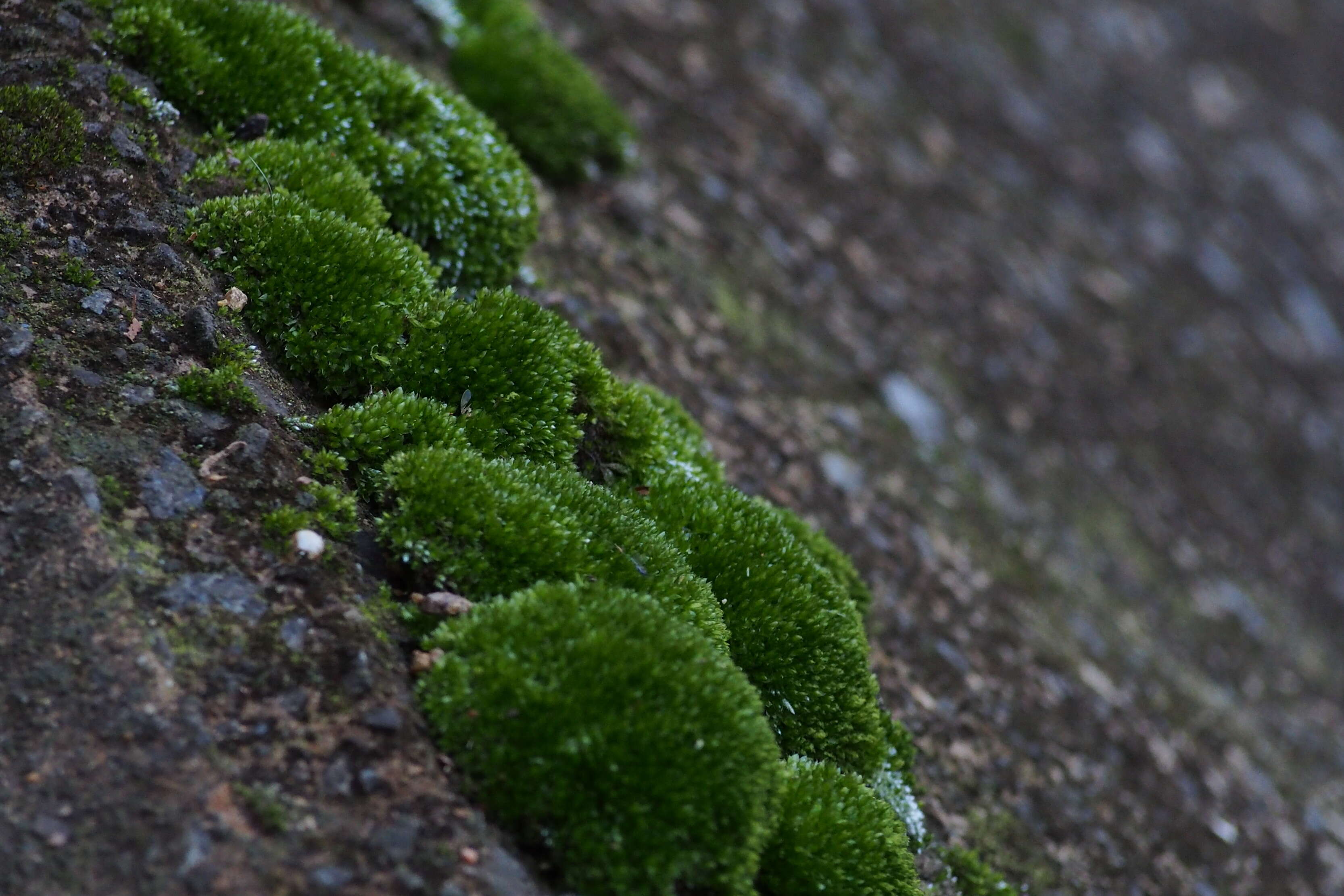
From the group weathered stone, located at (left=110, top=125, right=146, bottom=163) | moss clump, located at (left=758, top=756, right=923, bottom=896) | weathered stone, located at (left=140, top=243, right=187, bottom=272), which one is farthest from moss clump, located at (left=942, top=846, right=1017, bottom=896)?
weathered stone, located at (left=110, top=125, right=146, bottom=163)

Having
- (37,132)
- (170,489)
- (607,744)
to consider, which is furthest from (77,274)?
(607,744)

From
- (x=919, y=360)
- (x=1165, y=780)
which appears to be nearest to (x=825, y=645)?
(x=1165, y=780)

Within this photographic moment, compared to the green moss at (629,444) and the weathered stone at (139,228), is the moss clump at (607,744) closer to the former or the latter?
the green moss at (629,444)

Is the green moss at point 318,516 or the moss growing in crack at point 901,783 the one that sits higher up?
the moss growing in crack at point 901,783

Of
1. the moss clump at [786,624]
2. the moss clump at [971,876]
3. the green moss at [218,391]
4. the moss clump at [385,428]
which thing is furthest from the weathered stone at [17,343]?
the moss clump at [971,876]

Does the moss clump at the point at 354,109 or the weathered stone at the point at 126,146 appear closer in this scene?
the weathered stone at the point at 126,146

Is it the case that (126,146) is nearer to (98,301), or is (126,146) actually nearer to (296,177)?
(296,177)
